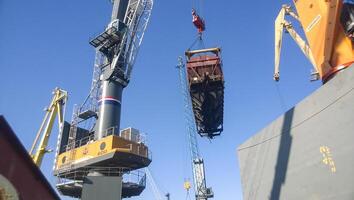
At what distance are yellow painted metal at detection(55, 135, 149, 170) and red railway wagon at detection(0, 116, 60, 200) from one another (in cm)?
2751

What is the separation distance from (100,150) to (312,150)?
24.8 metres

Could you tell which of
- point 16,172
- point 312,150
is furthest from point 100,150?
point 16,172

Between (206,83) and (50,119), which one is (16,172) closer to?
(206,83)

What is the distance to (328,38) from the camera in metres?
24.8

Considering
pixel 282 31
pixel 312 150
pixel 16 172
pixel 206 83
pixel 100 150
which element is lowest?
pixel 16 172

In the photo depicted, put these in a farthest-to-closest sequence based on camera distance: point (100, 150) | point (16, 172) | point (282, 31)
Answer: point (100, 150) < point (282, 31) < point (16, 172)

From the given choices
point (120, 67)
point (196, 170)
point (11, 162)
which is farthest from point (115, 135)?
point (196, 170)

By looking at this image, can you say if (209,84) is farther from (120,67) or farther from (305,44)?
(120,67)

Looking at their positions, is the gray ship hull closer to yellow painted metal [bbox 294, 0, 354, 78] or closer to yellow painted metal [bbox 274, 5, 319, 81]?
yellow painted metal [bbox 294, 0, 354, 78]

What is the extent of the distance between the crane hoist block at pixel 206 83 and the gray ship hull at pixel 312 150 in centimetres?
515

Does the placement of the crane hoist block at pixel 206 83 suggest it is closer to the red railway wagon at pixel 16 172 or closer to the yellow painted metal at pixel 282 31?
the yellow painted metal at pixel 282 31

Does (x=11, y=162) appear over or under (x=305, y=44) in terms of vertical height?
under

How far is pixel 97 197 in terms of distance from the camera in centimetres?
3425

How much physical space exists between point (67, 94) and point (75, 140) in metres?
12.4
